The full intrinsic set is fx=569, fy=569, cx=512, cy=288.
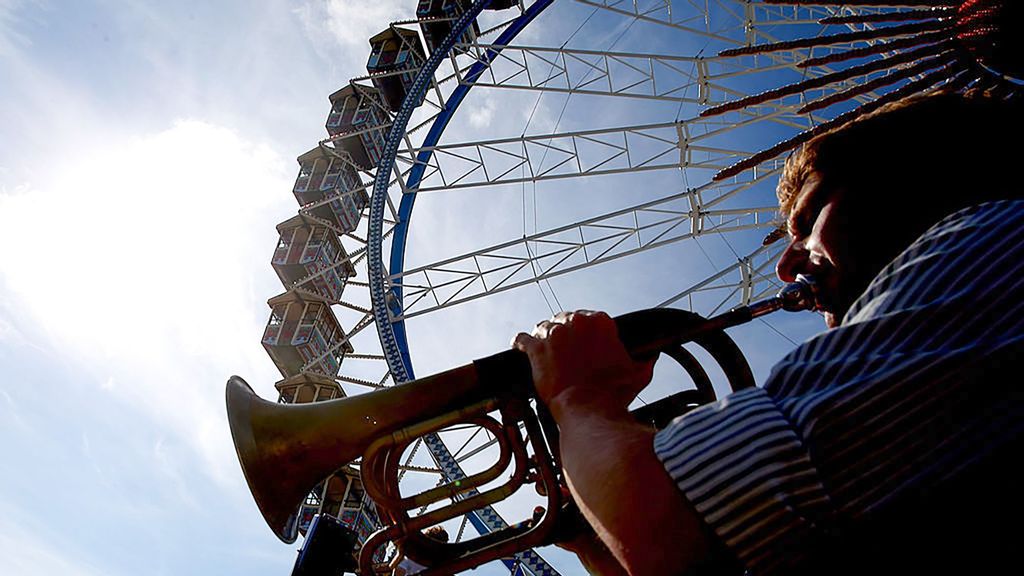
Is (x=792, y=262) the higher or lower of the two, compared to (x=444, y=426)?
lower

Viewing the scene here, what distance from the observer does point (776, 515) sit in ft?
2.33

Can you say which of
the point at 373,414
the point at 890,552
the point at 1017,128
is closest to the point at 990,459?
the point at 890,552

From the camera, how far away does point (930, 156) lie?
3.40 ft

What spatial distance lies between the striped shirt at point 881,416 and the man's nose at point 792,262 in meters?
0.49

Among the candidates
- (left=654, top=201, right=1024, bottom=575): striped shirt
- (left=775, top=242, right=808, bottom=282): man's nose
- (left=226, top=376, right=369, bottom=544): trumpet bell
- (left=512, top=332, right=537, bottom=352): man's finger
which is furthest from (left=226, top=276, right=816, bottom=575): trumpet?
(left=654, top=201, right=1024, bottom=575): striped shirt

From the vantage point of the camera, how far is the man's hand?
3.95 feet

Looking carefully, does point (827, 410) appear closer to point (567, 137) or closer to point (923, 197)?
point (923, 197)

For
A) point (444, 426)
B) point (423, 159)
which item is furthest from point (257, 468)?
point (423, 159)

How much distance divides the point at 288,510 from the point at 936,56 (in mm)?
4808

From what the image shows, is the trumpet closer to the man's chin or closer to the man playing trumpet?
the man's chin

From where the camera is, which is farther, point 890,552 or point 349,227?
point 349,227

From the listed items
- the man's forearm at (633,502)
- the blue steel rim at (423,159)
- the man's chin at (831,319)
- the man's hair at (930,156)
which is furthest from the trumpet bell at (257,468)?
the blue steel rim at (423,159)

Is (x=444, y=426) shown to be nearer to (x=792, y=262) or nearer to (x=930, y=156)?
(x=792, y=262)

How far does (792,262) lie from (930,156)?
388 mm
